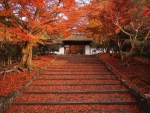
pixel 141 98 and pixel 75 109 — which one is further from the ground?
pixel 141 98

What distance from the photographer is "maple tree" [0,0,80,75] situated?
9.08 meters

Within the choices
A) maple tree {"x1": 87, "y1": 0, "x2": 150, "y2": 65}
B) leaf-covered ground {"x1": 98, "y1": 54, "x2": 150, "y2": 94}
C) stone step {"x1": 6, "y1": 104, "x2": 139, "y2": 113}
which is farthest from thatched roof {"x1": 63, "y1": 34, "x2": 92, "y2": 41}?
stone step {"x1": 6, "y1": 104, "x2": 139, "y2": 113}

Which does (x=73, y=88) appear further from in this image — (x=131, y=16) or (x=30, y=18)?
(x=131, y=16)

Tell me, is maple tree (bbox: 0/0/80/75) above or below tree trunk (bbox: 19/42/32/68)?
above

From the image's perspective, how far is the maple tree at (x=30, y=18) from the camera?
908 cm

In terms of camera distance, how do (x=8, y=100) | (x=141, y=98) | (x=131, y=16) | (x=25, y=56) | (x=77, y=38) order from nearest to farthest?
1. (x=8, y=100)
2. (x=141, y=98)
3. (x=131, y=16)
4. (x=25, y=56)
5. (x=77, y=38)

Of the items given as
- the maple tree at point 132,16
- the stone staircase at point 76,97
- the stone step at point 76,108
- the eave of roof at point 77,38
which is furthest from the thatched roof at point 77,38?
the stone step at point 76,108

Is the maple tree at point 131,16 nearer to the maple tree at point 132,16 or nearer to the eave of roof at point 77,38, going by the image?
the maple tree at point 132,16

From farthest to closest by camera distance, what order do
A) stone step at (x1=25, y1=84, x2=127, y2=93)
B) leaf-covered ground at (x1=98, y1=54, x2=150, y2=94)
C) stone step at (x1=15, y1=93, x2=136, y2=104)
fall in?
stone step at (x1=25, y1=84, x2=127, y2=93), leaf-covered ground at (x1=98, y1=54, x2=150, y2=94), stone step at (x1=15, y1=93, x2=136, y2=104)

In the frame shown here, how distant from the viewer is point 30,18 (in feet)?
32.0

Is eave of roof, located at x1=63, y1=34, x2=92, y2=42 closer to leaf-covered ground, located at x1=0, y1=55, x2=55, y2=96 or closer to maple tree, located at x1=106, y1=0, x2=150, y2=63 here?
maple tree, located at x1=106, y1=0, x2=150, y2=63

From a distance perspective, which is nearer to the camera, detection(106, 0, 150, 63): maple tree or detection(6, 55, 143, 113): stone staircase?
detection(6, 55, 143, 113): stone staircase

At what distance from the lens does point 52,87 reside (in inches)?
337

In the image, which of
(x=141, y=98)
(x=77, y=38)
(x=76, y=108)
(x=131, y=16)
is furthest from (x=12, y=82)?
(x=77, y=38)
